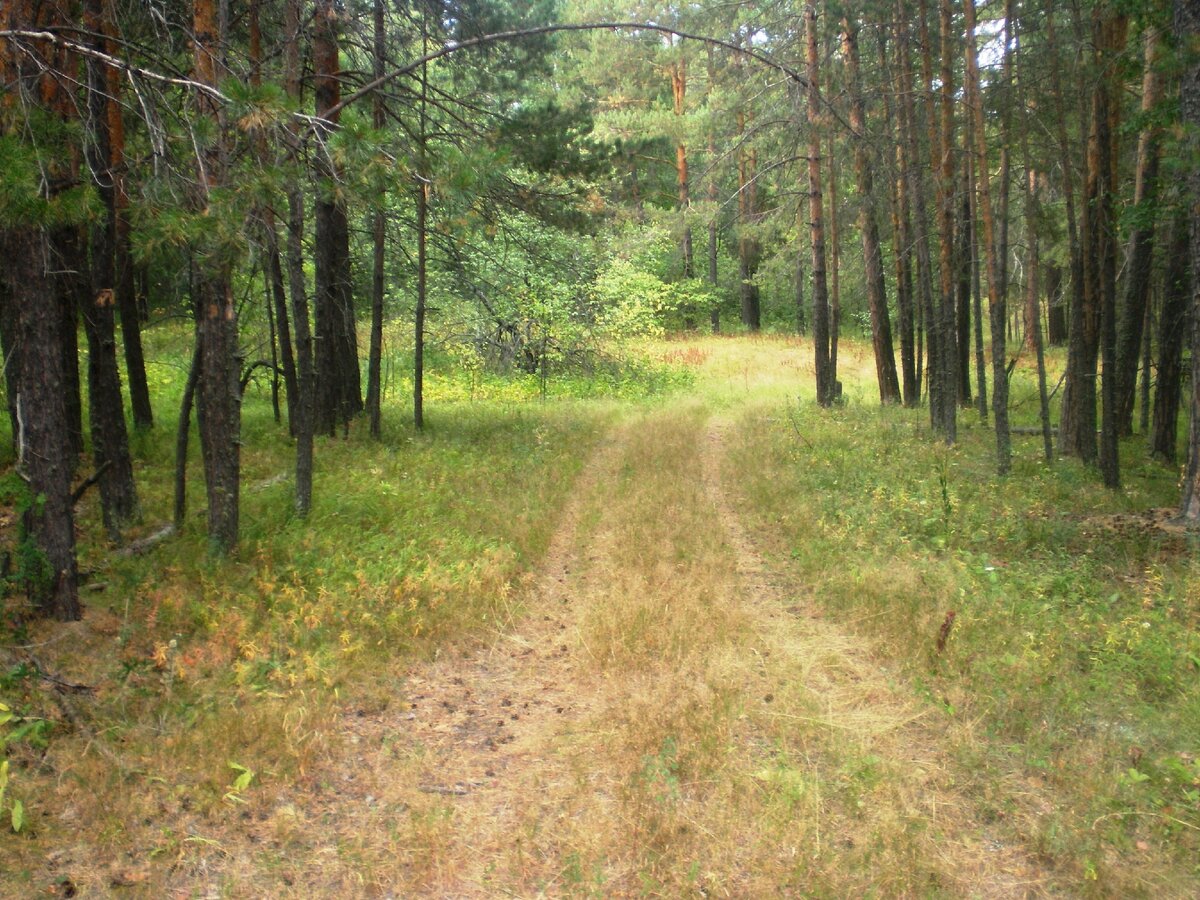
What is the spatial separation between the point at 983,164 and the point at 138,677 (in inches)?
478

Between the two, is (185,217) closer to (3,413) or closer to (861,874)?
(861,874)

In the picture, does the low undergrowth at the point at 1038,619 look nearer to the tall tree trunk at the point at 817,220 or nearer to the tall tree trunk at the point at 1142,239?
the tall tree trunk at the point at 1142,239

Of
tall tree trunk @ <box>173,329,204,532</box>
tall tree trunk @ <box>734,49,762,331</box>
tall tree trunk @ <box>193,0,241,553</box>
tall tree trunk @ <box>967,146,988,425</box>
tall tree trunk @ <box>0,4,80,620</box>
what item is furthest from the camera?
tall tree trunk @ <box>734,49,762,331</box>

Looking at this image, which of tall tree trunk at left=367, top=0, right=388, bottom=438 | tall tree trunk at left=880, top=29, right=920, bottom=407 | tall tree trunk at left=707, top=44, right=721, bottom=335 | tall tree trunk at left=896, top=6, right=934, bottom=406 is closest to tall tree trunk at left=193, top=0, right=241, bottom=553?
tall tree trunk at left=367, top=0, right=388, bottom=438

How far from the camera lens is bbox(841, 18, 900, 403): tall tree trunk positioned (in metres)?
16.5

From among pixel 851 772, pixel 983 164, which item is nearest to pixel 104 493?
pixel 851 772

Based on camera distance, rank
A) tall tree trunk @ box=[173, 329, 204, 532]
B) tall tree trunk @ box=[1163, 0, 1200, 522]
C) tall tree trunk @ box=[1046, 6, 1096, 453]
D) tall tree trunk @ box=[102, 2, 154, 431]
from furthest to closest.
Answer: tall tree trunk @ box=[1046, 6, 1096, 453] → tall tree trunk @ box=[173, 329, 204, 532] → tall tree trunk @ box=[102, 2, 154, 431] → tall tree trunk @ box=[1163, 0, 1200, 522]

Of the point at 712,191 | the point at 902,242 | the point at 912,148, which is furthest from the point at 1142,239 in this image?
the point at 712,191

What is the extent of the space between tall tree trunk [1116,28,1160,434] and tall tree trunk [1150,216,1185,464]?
1.26 feet

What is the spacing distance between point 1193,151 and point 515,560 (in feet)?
25.4

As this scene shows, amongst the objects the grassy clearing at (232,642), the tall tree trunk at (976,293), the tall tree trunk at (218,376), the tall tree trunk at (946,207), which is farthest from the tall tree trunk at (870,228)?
the tall tree trunk at (218,376)

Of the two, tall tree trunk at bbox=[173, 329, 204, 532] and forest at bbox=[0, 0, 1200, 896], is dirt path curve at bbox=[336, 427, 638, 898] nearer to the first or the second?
forest at bbox=[0, 0, 1200, 896]

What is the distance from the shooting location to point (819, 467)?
12734 mm

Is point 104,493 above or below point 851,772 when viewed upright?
above
